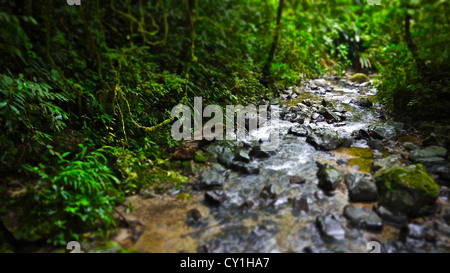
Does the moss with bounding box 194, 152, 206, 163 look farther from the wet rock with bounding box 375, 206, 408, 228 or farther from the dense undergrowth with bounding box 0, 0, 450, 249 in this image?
the wet rock with bounding box 375, 206, 408, 228

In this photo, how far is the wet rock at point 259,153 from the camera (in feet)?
13.6

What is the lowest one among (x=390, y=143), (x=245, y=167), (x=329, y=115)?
(x=245, y=167)

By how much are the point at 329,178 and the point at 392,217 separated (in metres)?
0.79

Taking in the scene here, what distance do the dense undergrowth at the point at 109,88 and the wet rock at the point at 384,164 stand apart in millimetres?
1822

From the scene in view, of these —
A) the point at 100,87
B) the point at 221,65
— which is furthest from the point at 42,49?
the point at 221,65

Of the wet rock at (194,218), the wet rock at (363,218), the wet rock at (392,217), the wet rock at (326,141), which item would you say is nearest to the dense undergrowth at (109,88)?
the wet rock at (194,218)

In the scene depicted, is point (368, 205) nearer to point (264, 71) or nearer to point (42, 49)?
point (42, 49)

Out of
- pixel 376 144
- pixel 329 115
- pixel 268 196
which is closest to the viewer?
pixel 268 196

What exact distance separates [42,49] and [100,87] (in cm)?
89

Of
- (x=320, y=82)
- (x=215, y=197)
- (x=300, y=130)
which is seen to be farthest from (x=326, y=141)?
(x=320, y=82)

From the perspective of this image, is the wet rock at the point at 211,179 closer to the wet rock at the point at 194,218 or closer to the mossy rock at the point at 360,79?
the wet rock at the point at 194,218

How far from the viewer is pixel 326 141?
444cm

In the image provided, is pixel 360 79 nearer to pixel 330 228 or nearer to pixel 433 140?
pixel 433 140

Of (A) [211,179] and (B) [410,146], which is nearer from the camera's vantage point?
(A) [211,179]
